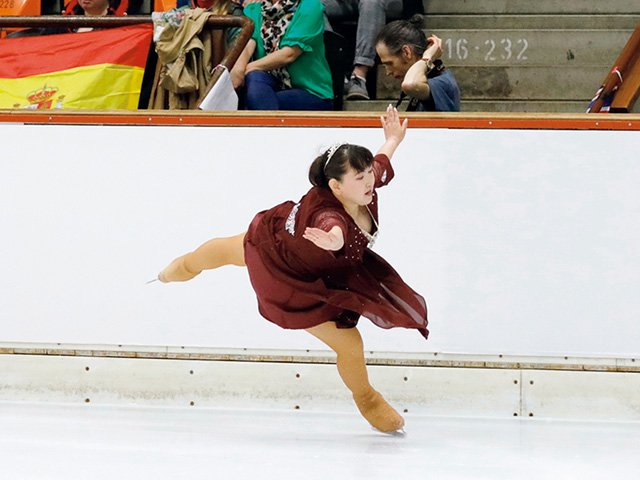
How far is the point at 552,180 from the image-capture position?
13.1ft

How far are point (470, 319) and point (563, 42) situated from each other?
2112mm

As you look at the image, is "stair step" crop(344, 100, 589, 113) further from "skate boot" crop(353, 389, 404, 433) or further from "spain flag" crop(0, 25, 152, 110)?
"skate boot" crop(353, 389, 404, 433)

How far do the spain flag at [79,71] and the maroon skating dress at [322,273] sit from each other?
1.27m

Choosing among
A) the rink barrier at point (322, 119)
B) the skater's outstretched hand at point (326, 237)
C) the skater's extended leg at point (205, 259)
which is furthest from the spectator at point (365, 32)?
the skater's outstretched hand at point (326, 237)

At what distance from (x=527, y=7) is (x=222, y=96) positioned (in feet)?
6.79

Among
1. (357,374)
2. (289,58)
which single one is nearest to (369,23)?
(289,58)

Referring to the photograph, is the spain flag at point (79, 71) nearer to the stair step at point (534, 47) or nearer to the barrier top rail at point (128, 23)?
the barrier top rail at point (128, 23)

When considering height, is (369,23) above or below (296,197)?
above

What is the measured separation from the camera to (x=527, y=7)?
584 centimetres

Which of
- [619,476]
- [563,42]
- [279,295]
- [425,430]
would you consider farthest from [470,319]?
[563,42]

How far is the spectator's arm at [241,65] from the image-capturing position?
185 inches

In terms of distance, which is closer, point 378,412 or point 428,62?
point 378,412

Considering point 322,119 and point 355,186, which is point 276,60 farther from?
point 355,186

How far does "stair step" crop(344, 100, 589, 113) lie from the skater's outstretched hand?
2108mm
